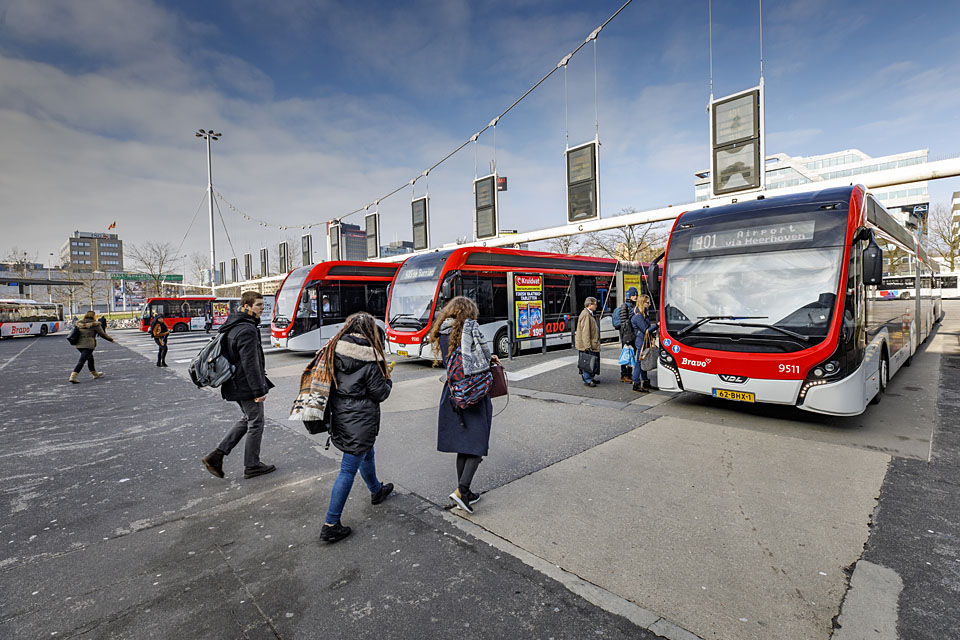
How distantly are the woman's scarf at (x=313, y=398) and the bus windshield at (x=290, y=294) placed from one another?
41.0ft

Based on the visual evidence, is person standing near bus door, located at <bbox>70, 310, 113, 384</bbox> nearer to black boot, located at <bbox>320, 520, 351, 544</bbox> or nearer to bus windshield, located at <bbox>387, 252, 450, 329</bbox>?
bus windshield, located at <bbox>387, 252, 450, 329</bbox>

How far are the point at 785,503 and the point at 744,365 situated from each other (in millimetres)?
2356

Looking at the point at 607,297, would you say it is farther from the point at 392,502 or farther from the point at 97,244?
the point at 97,244

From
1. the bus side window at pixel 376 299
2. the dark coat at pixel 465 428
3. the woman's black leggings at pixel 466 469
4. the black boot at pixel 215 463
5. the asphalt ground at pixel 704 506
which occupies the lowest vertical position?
the asphalt ground at pixel 704 506

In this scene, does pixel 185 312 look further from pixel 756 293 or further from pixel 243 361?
pixel 756 293

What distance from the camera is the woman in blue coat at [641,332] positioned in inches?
334

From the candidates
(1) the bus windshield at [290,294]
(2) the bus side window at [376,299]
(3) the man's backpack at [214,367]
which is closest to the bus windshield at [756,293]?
(3) the man's backpack at [214,367]

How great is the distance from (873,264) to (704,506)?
13.2ft

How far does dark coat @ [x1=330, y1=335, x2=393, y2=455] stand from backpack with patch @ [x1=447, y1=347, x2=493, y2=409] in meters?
0.50

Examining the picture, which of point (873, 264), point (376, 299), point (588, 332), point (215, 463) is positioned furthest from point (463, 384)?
point (376, 299)

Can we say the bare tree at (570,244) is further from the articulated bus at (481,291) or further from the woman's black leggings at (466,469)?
the woman's black leggings at (466,469)

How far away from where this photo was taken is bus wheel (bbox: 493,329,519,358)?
13.0m

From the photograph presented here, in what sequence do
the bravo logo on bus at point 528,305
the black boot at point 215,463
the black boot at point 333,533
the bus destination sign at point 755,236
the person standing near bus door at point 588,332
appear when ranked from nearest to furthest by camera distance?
the black boot at point 333,533
the black boot at point 215,463
the bus destination sign at point 755,236
the person standing near bus door at point 588,332
the bravo logo on bus at point 528,305

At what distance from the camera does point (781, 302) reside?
580 centimetres
